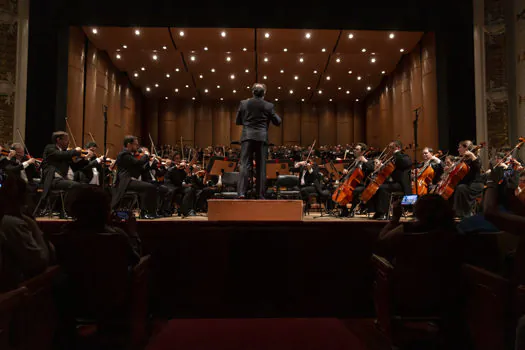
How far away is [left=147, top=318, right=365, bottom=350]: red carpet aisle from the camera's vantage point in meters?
2.54

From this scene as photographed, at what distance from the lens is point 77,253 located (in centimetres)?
209

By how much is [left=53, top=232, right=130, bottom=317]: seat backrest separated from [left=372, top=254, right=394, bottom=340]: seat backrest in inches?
54.3

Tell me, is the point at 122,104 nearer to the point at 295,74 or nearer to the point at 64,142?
the point at 295,74

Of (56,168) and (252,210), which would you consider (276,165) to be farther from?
(56,168)

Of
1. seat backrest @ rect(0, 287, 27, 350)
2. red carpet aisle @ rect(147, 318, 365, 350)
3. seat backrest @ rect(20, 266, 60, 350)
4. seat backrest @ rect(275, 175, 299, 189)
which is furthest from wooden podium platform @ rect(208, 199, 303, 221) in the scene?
seat backrest @ rect(275, 175, 299, 189)

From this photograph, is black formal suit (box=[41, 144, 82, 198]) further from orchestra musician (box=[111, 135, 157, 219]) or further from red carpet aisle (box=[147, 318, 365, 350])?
red carpet aisle (box=[147, 318, 365, 350])

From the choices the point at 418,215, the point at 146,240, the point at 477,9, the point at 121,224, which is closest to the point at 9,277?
the point at 121,224

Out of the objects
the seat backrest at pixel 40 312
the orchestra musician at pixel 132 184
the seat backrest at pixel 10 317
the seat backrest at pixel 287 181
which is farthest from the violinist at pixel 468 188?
the seat backrest at pixel 10 317

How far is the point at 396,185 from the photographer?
17.3 feet

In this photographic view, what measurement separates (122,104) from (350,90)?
24.9ft

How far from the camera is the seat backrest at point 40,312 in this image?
5.70 ft

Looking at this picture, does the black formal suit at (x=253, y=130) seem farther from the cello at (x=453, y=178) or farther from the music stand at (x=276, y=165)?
the cello at (x=453, y=178)

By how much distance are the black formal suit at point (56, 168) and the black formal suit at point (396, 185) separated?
370 centimetres

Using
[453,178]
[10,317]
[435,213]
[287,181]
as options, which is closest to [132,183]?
[287,181]
